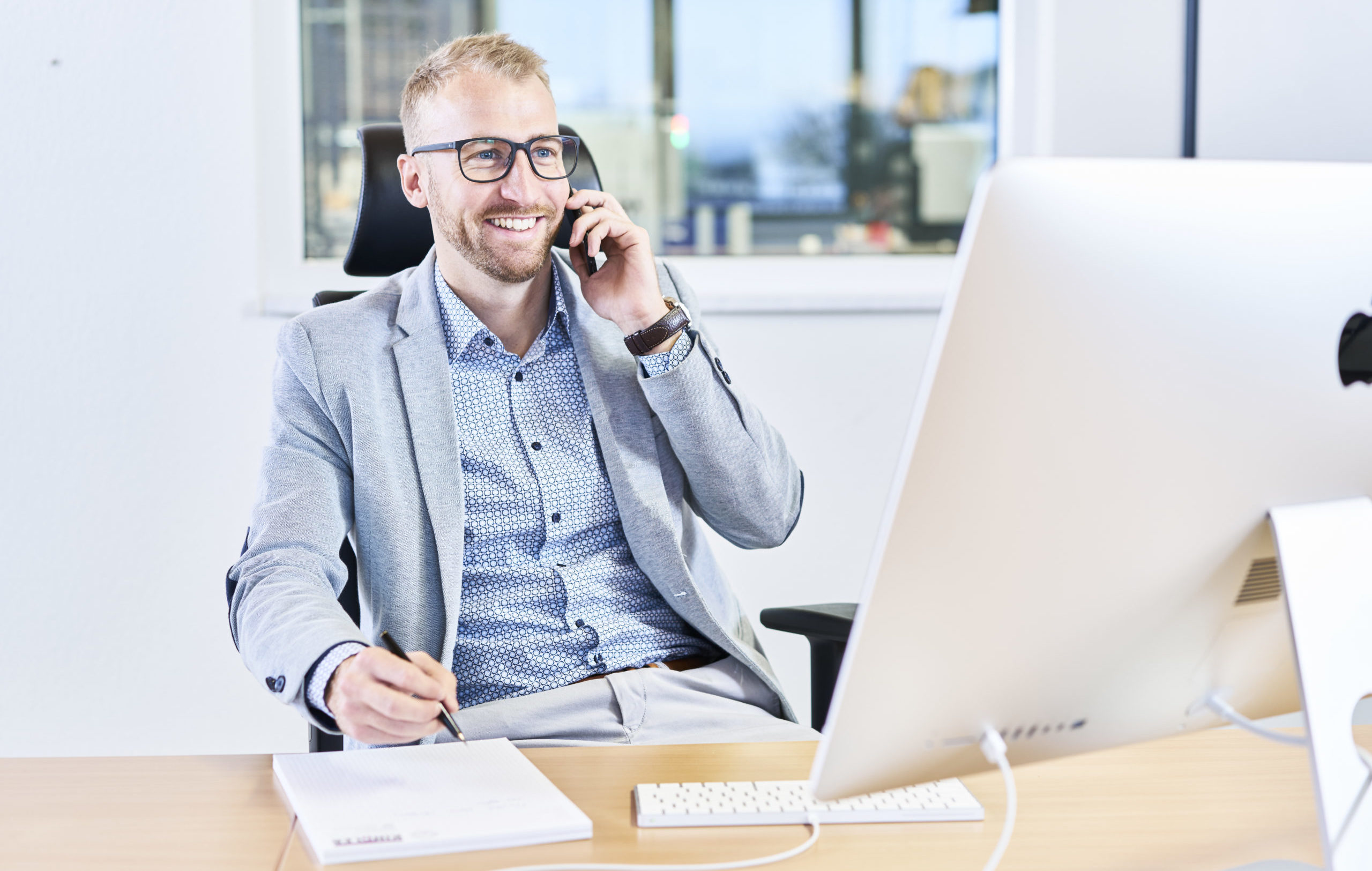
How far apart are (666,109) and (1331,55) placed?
1820 mm

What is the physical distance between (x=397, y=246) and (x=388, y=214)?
45mm

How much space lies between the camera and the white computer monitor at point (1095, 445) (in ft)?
1.80

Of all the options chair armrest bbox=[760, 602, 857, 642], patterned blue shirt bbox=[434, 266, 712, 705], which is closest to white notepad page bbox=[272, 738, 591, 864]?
patterned blue shirt bbox=[434, 266, 712, 705]

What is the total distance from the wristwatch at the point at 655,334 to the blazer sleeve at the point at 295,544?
36 cm

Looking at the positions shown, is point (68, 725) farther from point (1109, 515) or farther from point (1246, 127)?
point (1246, 127)

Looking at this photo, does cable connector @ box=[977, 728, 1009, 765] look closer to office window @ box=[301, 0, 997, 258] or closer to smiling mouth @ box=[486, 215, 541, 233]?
smiling mouth @ box=[486, 215, 541, 233]

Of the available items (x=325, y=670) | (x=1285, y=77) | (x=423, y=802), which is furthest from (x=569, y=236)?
(x=1285, y=77)

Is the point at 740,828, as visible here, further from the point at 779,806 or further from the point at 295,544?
the point at 295,544

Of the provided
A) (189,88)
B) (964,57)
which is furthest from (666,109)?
(189,88)

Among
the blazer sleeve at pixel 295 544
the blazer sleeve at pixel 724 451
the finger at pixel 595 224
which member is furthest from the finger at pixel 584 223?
the blazer sleeve at pixel 295 544

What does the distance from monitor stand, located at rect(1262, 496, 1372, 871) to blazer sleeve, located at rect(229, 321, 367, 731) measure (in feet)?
2.31

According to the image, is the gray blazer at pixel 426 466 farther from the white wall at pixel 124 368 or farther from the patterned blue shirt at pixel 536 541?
the white wall at pixel 124 368

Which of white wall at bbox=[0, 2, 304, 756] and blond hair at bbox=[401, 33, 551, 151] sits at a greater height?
blond hair at bbox=[401, 33, 551, 151]

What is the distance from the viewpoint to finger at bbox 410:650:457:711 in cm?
86
